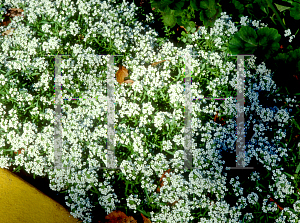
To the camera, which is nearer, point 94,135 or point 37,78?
point 94,135

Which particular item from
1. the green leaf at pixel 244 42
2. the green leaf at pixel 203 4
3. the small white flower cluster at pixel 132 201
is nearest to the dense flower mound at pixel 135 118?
the small white flower cluster at pixel 132 201

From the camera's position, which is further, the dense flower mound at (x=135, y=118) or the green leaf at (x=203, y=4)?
the green leaf at (x=203, y=4)

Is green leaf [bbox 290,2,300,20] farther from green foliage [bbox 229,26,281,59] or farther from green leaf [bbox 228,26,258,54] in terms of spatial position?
green leaf [bbox 228,26,258,54]

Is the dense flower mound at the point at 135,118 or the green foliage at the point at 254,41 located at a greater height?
the green foliage at the point at 254,41

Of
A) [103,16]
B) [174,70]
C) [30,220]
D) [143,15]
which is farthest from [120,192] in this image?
[143,15]

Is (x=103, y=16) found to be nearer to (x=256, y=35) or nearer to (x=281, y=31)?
(x=256, y=35)

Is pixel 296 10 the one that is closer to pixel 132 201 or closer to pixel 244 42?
pixel 244 42

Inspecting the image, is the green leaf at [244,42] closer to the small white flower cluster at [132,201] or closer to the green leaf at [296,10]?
the green leaf at [296,10]

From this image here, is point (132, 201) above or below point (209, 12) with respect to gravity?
below

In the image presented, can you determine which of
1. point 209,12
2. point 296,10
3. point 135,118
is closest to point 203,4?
point 209,12
